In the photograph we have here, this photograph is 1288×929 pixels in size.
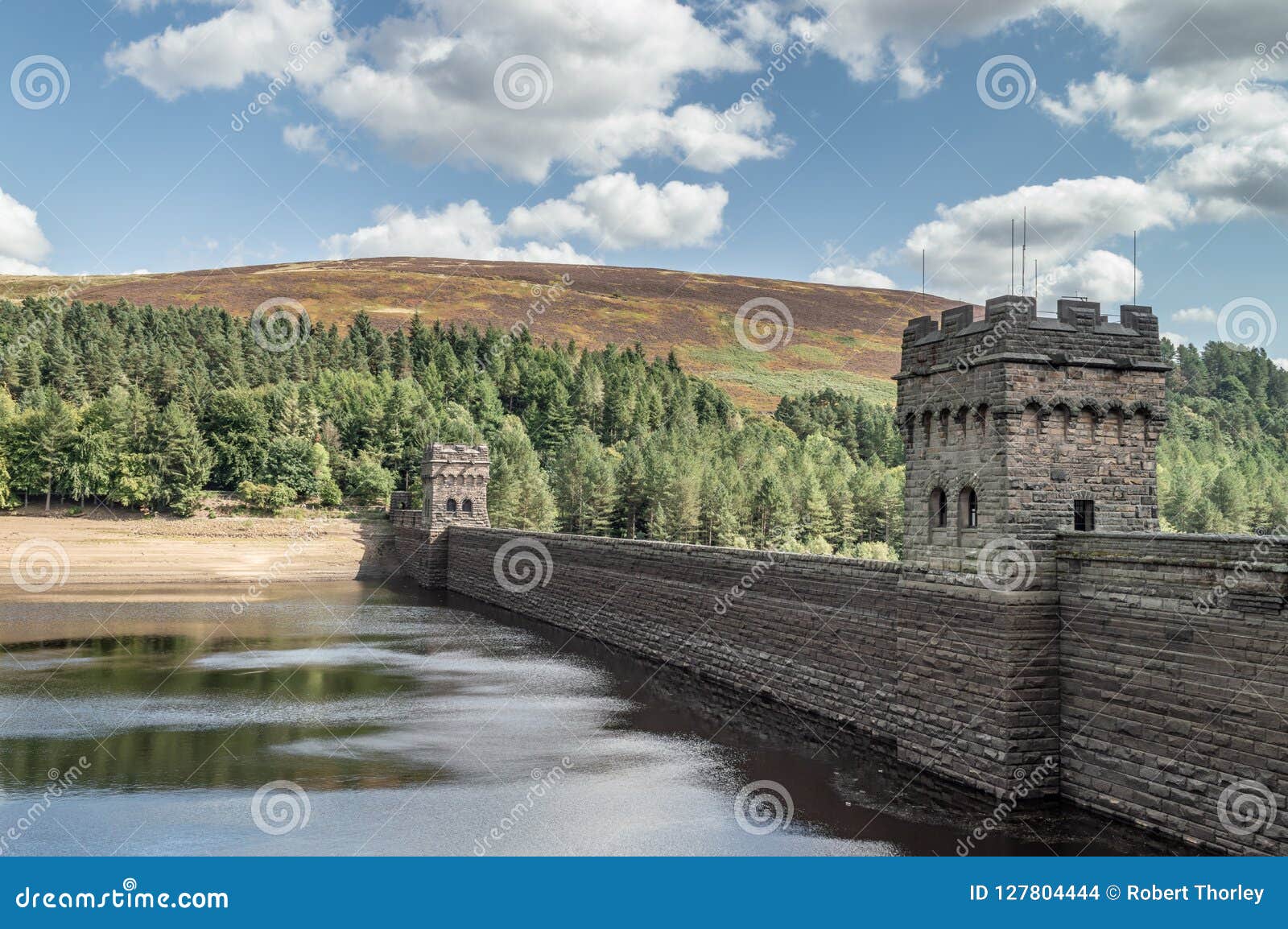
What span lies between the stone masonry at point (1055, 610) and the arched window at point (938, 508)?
1.2 inches

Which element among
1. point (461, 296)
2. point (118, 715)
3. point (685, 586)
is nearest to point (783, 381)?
point (461, 296)

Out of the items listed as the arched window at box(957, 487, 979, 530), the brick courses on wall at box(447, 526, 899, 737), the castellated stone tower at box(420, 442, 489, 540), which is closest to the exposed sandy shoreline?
the castellated stone tower at box(420, 442, 489, 540)

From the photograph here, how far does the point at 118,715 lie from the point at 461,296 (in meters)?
139

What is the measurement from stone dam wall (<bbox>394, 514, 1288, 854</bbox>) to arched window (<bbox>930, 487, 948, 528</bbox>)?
3.03ft

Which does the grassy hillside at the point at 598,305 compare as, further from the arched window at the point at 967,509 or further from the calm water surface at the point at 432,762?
the arched window at the point at 967,509

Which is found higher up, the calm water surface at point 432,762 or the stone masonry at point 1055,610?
the stone masonry at point 1055,610

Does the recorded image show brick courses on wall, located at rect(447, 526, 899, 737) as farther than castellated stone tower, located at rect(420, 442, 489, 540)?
No

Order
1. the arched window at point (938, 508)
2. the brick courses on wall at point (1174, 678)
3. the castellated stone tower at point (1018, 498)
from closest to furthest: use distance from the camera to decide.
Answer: the brick courses on wall at point (1174, 678)
the castellated stone tower at point (1018, 498)
the arched window at point (938, 508)

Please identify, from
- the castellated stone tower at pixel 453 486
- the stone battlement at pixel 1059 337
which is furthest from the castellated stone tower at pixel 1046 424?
the castellated stone tower at pixel 453 486

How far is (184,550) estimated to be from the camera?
198 feet

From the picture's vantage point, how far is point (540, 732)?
22672 mm

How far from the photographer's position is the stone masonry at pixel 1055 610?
14.0 metres

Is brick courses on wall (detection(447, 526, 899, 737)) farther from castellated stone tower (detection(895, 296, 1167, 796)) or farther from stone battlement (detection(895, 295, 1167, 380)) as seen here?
stone battlement (detection(895, 295, 1167, 380))

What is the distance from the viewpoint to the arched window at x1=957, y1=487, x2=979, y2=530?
728 inches
